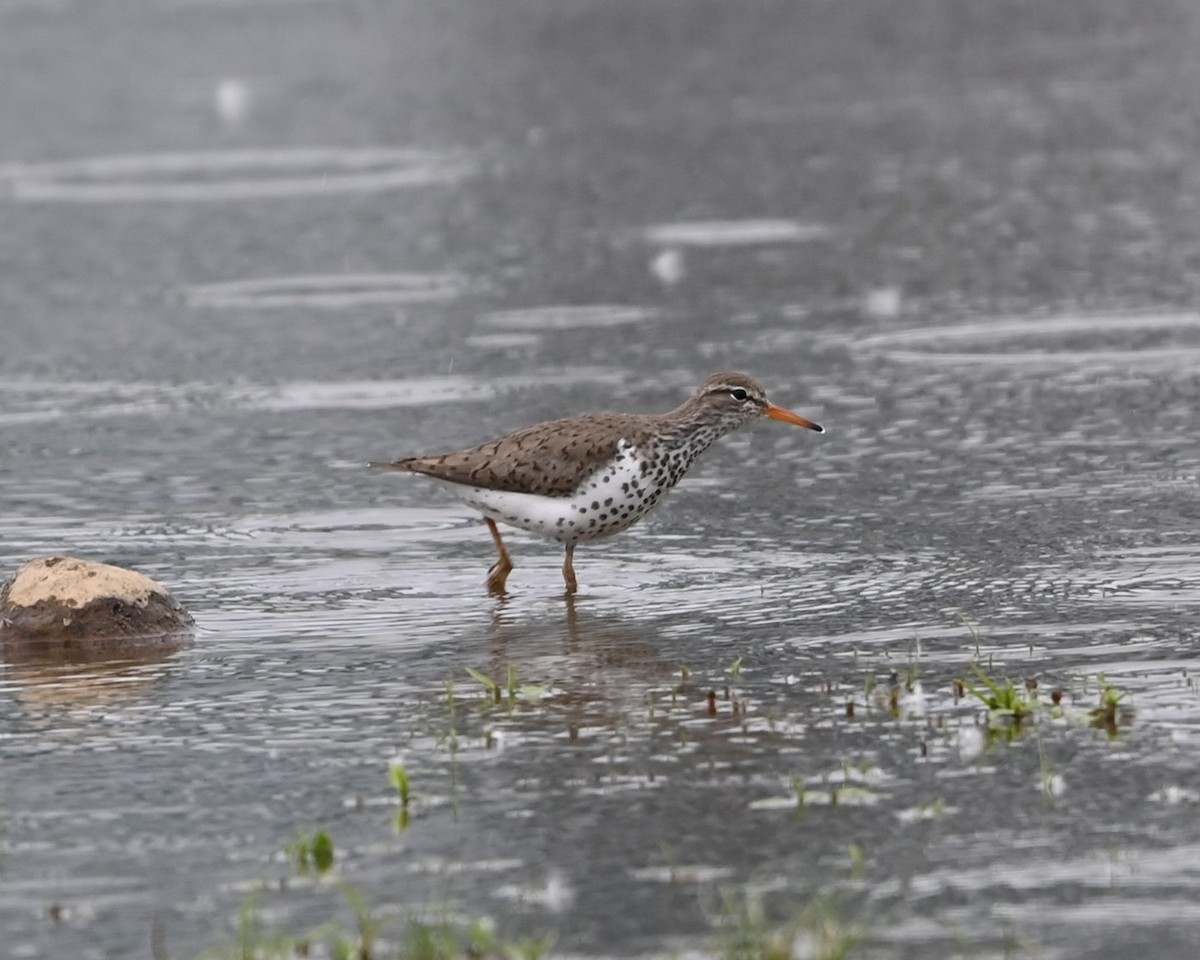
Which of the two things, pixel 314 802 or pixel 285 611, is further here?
pixel 285 611

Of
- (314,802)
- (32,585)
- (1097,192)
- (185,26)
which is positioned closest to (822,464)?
(32,585)

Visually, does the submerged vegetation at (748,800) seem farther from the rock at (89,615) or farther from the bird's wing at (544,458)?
the bird's wing at (544,458)

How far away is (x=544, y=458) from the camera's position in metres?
10.4

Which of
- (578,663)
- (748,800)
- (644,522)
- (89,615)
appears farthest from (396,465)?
(748,800)

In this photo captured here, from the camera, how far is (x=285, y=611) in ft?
32.3

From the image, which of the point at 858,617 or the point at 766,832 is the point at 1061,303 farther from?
the point at 766,832

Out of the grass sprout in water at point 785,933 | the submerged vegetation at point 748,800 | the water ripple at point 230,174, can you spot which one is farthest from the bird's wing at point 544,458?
the water ripple at point 230,174

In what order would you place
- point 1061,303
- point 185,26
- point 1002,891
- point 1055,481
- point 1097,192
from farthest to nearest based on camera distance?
point 185,26 → point 1097,192 → point 1061,303 → point 1055,481 → point 1002,891

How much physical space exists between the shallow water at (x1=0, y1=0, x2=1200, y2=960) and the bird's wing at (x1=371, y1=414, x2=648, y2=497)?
468 millimetres

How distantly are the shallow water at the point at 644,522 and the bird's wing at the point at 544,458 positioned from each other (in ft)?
1.54

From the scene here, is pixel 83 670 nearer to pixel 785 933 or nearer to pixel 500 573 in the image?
pixel 500 573

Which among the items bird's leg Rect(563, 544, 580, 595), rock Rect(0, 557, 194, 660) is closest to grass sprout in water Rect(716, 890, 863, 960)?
rock Rect(0, 557, 194, 660)

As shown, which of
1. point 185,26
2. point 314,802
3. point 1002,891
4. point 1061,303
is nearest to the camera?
point 1002,891

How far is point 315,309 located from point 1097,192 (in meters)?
6.72
